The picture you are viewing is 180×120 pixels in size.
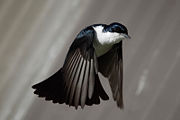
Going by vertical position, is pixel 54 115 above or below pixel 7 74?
below

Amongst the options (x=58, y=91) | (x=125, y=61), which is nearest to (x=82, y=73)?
(x=58, y=91)

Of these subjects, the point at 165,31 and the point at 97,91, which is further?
the point at 165,31

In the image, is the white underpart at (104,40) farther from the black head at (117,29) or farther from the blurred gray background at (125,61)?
the blurred gray background at (125,61)

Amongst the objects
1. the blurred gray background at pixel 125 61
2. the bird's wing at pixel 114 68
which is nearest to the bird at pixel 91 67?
the bird's wing at pixel 114 68

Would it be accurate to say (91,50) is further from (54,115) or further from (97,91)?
(54,115)

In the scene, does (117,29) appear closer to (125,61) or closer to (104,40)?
(104,40)

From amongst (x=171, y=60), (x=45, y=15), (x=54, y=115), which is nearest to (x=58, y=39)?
(x=45, y=15)

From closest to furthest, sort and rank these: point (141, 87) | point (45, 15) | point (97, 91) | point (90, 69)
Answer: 1. point (90, 69)
2. point (97, 91)
3. point (141, 87)
4. point (45, 15)
